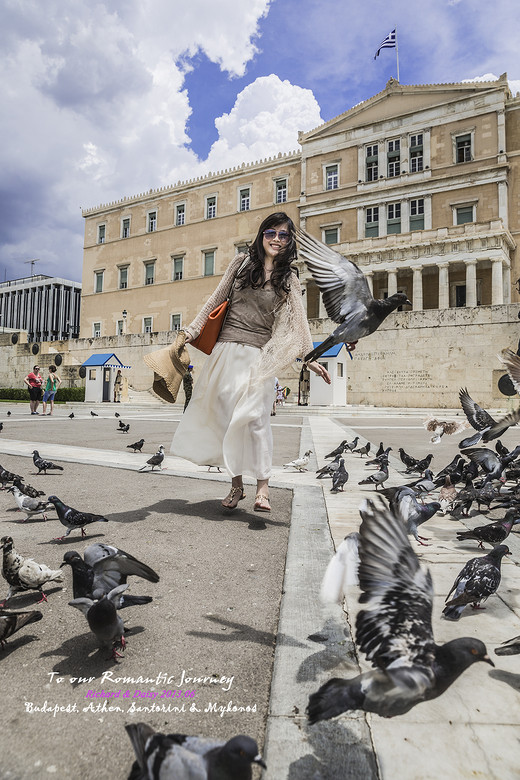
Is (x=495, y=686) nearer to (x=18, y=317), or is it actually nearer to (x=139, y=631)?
(x=139, y=631)

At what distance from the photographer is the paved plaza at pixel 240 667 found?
116cm

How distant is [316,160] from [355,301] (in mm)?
41896

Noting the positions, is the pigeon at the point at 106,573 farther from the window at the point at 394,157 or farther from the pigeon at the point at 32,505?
the window at the point at 394,157

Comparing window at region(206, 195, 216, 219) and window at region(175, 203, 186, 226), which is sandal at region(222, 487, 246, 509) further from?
window at region(175, 203, 186, 226)

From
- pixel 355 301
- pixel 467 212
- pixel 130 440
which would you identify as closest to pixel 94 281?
pixel 467 212

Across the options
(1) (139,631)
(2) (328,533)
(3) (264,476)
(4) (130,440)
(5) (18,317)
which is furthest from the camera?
(5) (18,317)

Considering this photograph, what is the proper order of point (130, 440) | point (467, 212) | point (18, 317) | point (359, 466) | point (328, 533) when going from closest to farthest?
point (328, 533) < point (359, 466) < point (130, 440) < point (467, 212) < point (18, 317)

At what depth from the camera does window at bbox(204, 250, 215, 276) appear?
45531 millimetres

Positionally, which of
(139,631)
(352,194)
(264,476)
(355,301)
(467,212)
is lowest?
(139,631)

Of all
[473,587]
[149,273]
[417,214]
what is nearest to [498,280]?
[417,214]

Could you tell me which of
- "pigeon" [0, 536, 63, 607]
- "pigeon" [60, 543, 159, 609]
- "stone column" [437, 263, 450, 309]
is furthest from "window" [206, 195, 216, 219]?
"pigeon" [60, 543, 159, 609]

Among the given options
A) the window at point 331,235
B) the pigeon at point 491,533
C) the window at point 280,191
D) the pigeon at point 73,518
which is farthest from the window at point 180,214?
the pigeon at point 491,533

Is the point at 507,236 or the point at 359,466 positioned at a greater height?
the point at 507,236

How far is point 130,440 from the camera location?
1020 centimetres
